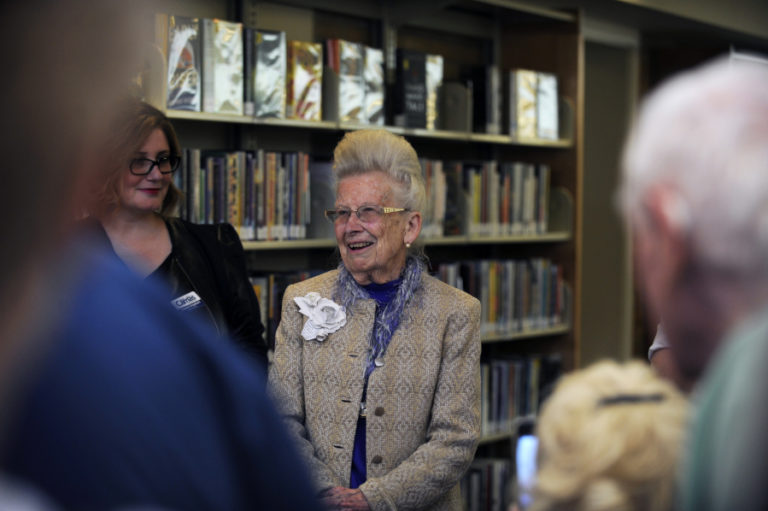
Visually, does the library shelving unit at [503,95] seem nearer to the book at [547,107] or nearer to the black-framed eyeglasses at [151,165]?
the book at [547,107]

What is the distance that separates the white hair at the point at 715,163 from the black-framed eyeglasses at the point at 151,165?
6.47 ft

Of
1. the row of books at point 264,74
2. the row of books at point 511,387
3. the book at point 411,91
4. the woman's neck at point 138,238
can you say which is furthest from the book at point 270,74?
the row of books at point 511,387

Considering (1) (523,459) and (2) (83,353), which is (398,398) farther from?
(2) (83,353)

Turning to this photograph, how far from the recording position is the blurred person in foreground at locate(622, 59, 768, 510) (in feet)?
1.95

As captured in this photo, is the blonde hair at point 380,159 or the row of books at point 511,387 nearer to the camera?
the blonde hair at point 380,159

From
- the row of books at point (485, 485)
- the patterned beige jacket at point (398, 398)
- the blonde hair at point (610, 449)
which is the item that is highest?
the blonde hair at point (610, 449)

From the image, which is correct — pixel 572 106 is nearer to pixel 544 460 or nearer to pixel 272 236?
pixel 272 236

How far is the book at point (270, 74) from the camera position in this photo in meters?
3.30

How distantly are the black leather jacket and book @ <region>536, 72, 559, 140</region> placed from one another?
2.34 metres

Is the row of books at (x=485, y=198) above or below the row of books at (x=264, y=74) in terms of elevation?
below

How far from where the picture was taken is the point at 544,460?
742 mm

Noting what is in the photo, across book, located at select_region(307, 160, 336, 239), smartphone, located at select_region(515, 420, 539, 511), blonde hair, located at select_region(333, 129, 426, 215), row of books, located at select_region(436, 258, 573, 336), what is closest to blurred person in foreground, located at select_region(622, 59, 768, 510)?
smartphone, located at select_region(515, 420, 539, 511)

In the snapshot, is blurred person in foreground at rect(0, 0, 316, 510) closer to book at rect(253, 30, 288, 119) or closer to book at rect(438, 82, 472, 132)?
book at rect(253, 30, 288, 119)

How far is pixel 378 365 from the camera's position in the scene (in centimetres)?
209
